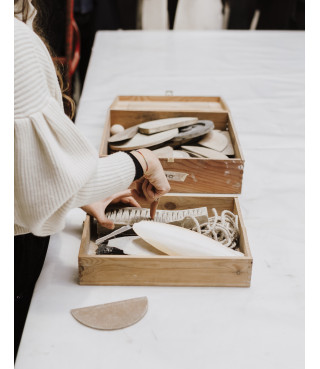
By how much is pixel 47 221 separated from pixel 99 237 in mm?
252

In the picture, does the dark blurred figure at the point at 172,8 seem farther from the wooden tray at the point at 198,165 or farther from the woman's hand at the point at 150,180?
the woman's hand at the point at 150,180

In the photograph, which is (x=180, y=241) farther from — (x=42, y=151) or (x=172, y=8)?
(x=172, y=8)

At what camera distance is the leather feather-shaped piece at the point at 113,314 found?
76 centimetres

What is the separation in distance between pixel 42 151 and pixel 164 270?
1.09 ft

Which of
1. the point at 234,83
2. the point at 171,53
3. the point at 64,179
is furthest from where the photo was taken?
the point at 171,53

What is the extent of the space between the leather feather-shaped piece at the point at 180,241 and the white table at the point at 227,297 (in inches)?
2.8

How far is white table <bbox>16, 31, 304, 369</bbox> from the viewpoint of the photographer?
2.33 feet

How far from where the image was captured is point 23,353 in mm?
707

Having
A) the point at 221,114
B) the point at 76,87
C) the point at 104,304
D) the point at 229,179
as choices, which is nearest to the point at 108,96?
the point at 221,114

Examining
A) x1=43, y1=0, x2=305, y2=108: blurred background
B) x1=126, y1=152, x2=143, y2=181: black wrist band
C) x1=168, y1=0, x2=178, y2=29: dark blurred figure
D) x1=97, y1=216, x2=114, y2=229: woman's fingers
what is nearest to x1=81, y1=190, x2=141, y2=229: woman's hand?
x1=97, y1=216, x2=114, y2=229: woman's fingers

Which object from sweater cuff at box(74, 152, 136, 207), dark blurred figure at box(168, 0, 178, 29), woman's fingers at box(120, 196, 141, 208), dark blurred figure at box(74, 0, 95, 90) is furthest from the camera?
dark blurred figure at box(168, 0, 178, 29)

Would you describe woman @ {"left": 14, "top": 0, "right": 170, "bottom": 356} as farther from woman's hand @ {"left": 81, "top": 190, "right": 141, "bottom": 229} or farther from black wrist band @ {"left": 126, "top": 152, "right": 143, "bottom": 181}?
woman's hand @ {"left": 81, "top": 190, "right": 141, "bottom": 229}

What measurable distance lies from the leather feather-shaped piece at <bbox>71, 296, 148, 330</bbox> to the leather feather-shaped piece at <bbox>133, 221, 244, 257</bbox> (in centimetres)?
11

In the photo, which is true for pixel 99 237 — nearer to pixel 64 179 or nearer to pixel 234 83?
pixel 64 179
